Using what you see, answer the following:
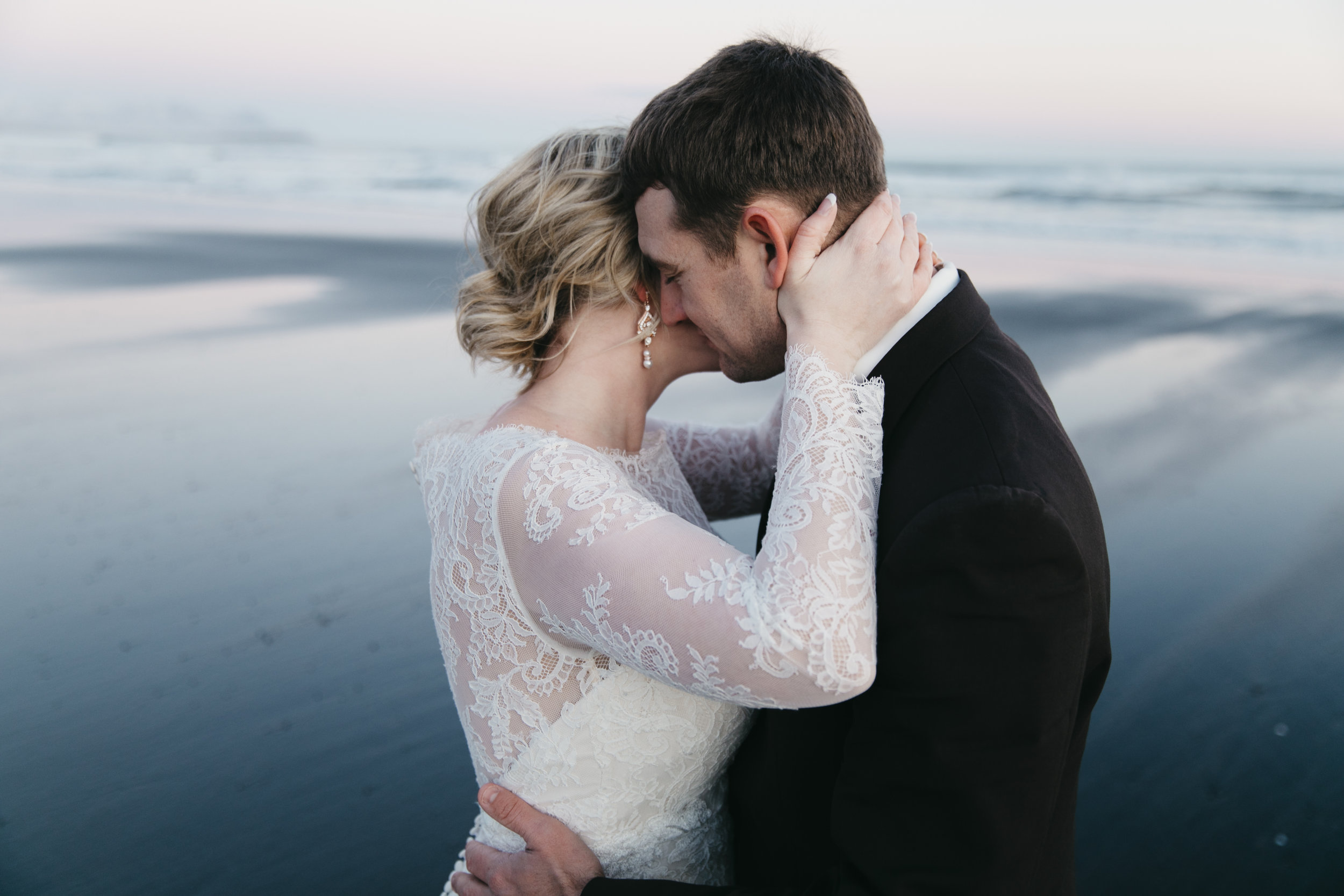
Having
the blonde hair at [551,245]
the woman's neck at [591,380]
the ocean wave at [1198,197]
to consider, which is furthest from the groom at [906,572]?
the ocean wave at [1198,197]

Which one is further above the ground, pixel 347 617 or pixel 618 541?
pixel 618 541

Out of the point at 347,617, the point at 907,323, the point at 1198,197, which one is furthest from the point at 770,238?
the point at 1198,197

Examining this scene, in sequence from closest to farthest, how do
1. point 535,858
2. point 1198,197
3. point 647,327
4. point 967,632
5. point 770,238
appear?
point 967,632 < point 770,238 < point 535,858 < point 647,327 < point 1198,197

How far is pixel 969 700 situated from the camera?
1397 mm

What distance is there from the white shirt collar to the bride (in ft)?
0.08

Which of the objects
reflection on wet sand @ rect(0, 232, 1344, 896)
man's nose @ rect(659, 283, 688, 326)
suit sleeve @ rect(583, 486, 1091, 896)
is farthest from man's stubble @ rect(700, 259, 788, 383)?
reflection on wet sand @ rect(0, 232, 1344, 896)

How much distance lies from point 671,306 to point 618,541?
2.37 feet

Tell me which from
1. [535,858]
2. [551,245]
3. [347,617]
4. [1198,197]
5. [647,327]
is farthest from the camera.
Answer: [1198,197]

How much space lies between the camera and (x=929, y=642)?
4.61ft

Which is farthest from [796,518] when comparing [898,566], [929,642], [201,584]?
[201,584]

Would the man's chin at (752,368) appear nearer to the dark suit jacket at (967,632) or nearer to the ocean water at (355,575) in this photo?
the dark suit jacket at (967,632)

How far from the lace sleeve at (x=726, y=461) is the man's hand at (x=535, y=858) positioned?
1.14m

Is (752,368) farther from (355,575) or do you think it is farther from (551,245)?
(355,575)

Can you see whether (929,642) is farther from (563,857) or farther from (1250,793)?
(1250,793)
